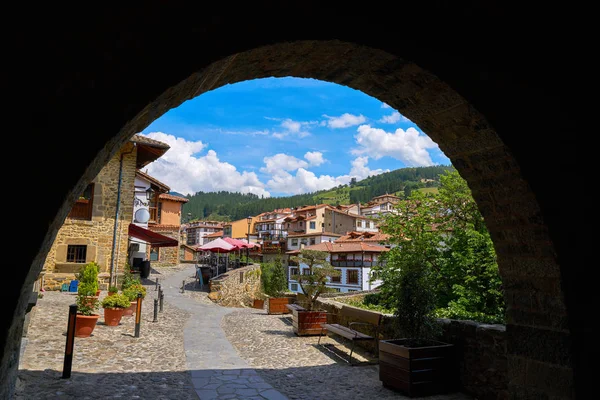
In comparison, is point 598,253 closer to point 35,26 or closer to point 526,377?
point 526,377

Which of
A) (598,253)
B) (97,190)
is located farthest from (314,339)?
(97,190)

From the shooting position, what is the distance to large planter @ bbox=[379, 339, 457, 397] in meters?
5.20

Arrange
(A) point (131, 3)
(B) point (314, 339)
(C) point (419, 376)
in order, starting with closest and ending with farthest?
(A) point (131, 3)
(C) point (419, 376)
(B) point (314, 339)

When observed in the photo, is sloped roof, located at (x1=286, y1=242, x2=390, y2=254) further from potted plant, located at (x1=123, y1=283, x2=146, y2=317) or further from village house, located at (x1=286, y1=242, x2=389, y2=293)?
potted plant, located at (x1=123, y1=283, x2=146, y2=317)

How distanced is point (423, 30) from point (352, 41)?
1.71ft

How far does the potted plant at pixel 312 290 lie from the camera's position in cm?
945

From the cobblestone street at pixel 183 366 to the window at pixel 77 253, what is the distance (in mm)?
3556

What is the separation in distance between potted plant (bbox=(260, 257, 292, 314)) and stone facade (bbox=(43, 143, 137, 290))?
5.68 m

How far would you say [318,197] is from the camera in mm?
157250

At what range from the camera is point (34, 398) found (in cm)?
423

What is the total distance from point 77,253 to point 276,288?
8530 millimetres

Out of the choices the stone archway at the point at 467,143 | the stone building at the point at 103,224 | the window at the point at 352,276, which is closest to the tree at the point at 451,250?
the stone archway at the point at 467,143

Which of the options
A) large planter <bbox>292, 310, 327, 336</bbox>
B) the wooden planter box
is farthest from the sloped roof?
large planter <bbox>292, 310, 327, 336</bbox>

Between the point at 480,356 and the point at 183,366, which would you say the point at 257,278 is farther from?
the point at 480,356
